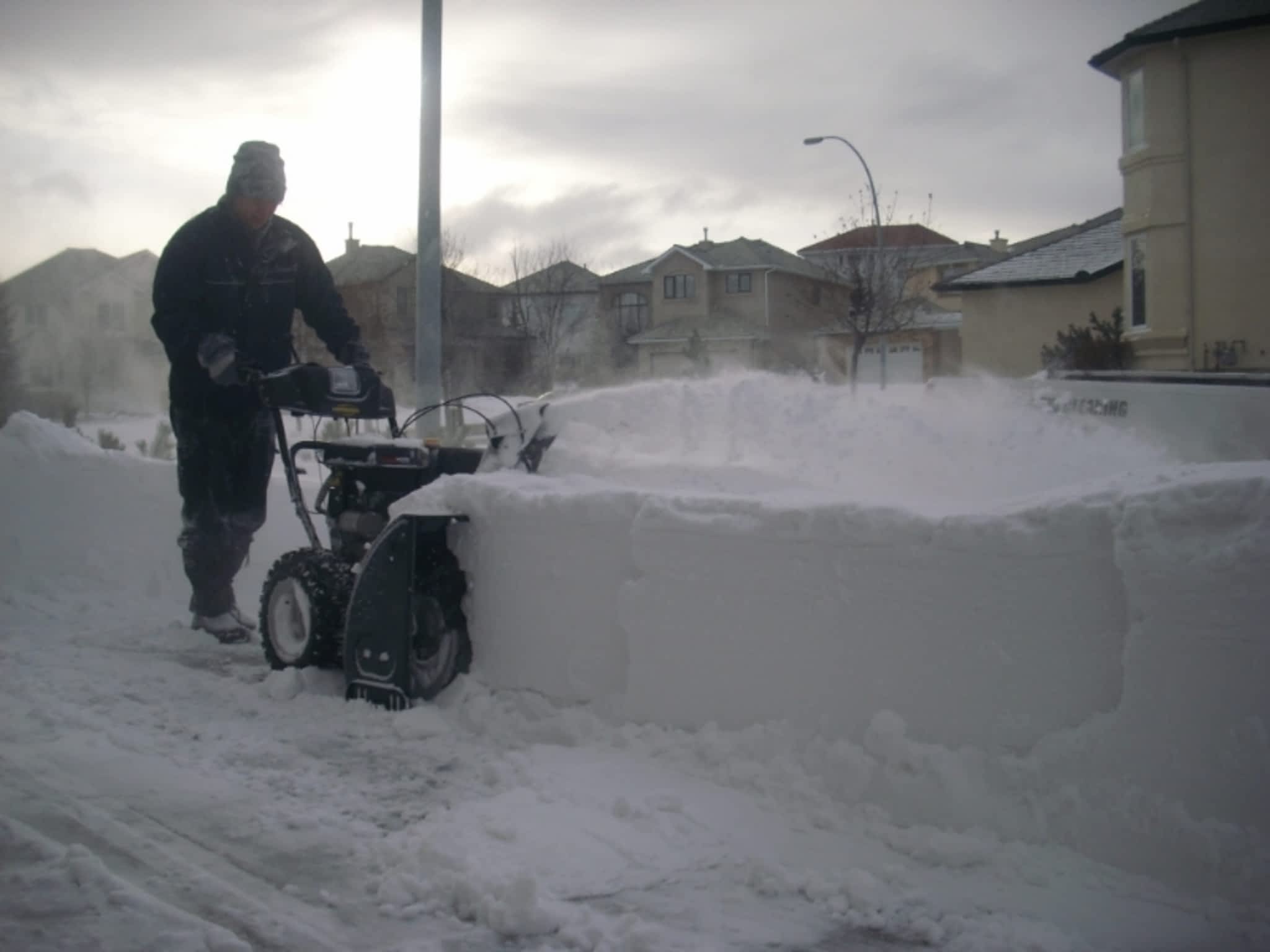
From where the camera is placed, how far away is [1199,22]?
22859 mm

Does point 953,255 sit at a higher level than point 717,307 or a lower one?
higher

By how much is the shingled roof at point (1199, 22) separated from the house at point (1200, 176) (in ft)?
0.08

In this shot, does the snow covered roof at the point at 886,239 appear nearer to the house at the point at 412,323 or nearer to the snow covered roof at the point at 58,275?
the house at the point at 412,323

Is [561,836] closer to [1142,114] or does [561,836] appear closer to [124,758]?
[124,758]

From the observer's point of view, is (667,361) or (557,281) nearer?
(557,281)

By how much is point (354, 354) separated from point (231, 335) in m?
0.66

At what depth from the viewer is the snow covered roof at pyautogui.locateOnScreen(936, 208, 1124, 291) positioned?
30984 mm

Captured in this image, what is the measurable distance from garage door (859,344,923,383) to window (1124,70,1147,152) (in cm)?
636

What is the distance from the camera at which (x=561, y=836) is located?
3885 mm

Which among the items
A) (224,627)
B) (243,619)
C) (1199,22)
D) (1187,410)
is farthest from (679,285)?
(224,627)

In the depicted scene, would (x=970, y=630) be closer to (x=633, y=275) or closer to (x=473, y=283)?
(x=473, y=283)

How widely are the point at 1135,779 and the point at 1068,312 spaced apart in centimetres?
2989

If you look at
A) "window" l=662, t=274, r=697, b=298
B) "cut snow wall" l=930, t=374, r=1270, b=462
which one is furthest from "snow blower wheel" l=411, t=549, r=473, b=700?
"window" l=662, t=274, r=697, b=298

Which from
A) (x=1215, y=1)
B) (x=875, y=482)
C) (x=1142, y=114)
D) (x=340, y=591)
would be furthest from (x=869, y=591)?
(x=1142, y=114)
